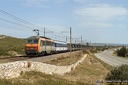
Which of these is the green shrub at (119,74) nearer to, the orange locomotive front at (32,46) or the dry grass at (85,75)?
the dry grass at (85,75)

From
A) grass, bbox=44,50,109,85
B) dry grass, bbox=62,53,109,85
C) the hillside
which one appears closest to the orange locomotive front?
grass, bbox=44,50,109,85

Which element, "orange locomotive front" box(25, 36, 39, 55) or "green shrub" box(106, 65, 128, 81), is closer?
"green shrub" box(106, 65, 128, 81)

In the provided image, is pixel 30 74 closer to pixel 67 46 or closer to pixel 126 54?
pixel 67 46

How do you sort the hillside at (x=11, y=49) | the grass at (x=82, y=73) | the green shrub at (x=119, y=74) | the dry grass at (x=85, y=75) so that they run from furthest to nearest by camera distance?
the hillside at (x=11, y=49), the green shrub at (x=119, y=74), the dry grass at (x=85, y=75), the grass at (x=82, y=73)

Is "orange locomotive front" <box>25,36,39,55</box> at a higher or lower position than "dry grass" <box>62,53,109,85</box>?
higher

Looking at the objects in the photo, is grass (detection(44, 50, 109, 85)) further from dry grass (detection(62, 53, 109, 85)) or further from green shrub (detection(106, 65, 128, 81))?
green shrub (detection(106, 65, 128, 81))

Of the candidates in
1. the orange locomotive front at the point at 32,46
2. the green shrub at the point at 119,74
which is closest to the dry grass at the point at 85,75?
the green shrub at the point at 119,74

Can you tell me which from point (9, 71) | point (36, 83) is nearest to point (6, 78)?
point (9, 71)

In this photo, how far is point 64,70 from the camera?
32.0 meters

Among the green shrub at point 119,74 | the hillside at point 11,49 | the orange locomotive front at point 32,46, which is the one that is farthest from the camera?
the hillside at point 11,49

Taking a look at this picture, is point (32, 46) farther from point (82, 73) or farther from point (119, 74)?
point (119, 74)

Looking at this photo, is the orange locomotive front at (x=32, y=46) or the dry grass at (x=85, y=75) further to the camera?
the orange locomotive front at (x=32, y=46)

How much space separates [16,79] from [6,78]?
33.9 inches

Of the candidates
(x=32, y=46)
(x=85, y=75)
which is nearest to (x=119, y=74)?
(x=85, y=75)
